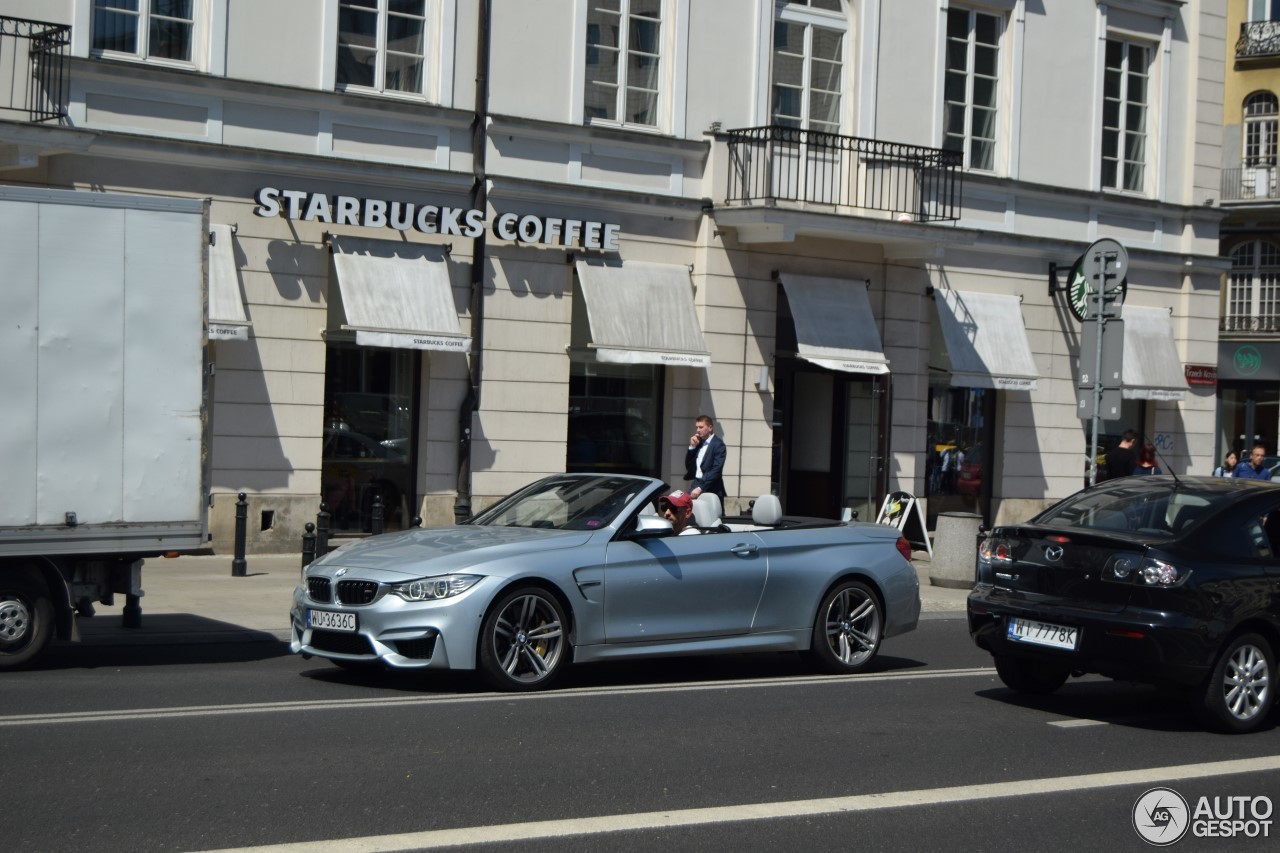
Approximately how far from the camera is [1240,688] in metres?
9.54

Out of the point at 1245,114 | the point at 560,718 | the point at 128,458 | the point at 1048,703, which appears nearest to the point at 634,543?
the point at 560,718

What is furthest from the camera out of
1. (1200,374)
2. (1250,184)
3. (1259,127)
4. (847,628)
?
(1259,127)

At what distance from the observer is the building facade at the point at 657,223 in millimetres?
18156

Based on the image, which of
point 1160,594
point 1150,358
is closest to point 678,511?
point 1160,594

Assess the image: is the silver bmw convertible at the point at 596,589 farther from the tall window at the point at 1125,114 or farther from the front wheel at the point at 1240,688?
the tall window at the point at 1125,114

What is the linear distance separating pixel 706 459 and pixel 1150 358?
12246 mm

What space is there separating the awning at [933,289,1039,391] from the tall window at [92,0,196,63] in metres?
11.9

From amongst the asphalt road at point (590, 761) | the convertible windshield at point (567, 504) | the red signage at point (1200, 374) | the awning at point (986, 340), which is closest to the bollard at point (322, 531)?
the asphalt road at point (590, 761)

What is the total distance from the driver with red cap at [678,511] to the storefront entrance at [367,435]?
8.61m

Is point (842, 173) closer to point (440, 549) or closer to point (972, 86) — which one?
point (972, 86)

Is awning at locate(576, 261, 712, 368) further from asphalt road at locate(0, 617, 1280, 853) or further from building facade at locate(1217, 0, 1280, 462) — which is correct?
building facade at locate(1217, 0, 1280, 462)

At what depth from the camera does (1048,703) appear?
10.6m

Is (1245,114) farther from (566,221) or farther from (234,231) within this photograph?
(234,231)

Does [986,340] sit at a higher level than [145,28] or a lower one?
lower
